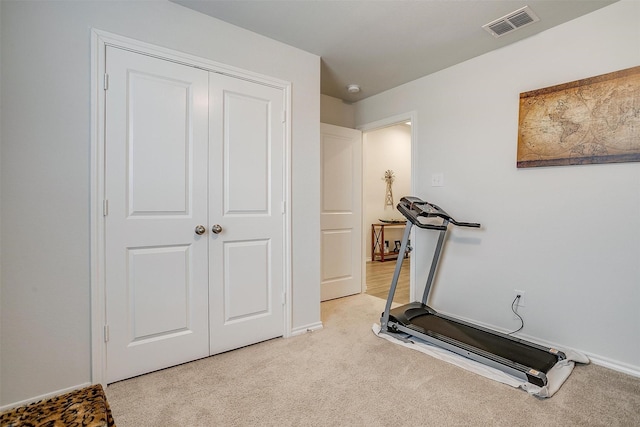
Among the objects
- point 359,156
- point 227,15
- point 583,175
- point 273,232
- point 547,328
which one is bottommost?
point 547,328

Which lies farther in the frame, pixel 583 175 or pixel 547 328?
pixel 547 328

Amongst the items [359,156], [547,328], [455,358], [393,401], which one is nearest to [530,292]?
[547,328]

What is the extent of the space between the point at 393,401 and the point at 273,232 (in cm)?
145

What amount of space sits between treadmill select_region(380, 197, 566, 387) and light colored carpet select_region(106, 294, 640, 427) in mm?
138

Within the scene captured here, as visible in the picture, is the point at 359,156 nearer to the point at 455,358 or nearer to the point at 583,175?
the point at 583,175

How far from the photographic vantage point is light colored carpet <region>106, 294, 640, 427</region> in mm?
1587

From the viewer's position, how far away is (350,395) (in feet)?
5.88

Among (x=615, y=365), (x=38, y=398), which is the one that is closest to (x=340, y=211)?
(x=615, y=365)

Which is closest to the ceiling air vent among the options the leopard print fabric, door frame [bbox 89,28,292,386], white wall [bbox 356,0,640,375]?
white wall [bbox 356,0,640,375]

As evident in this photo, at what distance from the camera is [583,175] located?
2.21 meters

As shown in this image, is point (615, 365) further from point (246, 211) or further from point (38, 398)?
point (38, 398)

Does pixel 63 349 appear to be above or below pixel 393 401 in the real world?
above

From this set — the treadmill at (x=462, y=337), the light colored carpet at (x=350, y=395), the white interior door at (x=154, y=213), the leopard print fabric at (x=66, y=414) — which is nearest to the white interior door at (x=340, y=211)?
the treadmill at (x=462, y=337)

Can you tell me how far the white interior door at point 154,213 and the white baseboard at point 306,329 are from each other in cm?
73
